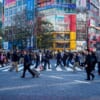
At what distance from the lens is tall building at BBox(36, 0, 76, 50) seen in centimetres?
8069

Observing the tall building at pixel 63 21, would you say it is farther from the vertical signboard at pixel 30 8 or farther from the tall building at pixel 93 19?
the tall building at pixel 93 19

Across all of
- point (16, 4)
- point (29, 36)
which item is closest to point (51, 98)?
point (29, 36)

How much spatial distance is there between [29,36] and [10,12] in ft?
119

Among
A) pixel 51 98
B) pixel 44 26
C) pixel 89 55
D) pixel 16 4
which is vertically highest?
pixel 16 4

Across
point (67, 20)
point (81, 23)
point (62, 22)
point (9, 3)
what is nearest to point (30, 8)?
point (62, 22)

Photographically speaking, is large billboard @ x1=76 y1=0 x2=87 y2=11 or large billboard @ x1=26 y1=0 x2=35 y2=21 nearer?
large billboard @ x1=26 y1=0 x2=35 y2=21

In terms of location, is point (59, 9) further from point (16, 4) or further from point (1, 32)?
point (16, 4)

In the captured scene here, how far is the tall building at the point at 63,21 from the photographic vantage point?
80.7 m

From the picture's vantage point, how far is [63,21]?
8194cm

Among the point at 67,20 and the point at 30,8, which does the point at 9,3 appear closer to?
the point at 30,8

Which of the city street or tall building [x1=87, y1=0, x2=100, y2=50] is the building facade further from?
the city street

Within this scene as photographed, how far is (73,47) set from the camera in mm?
80438

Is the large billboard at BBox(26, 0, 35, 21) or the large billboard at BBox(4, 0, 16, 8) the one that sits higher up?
the large billboard at BBox(4, 0, 16, 8)

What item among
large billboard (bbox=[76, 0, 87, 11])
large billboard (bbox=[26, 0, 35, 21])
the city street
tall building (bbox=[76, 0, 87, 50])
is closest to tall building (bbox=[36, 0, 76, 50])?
tall building (bbox=[76, 0, 87, 50])
